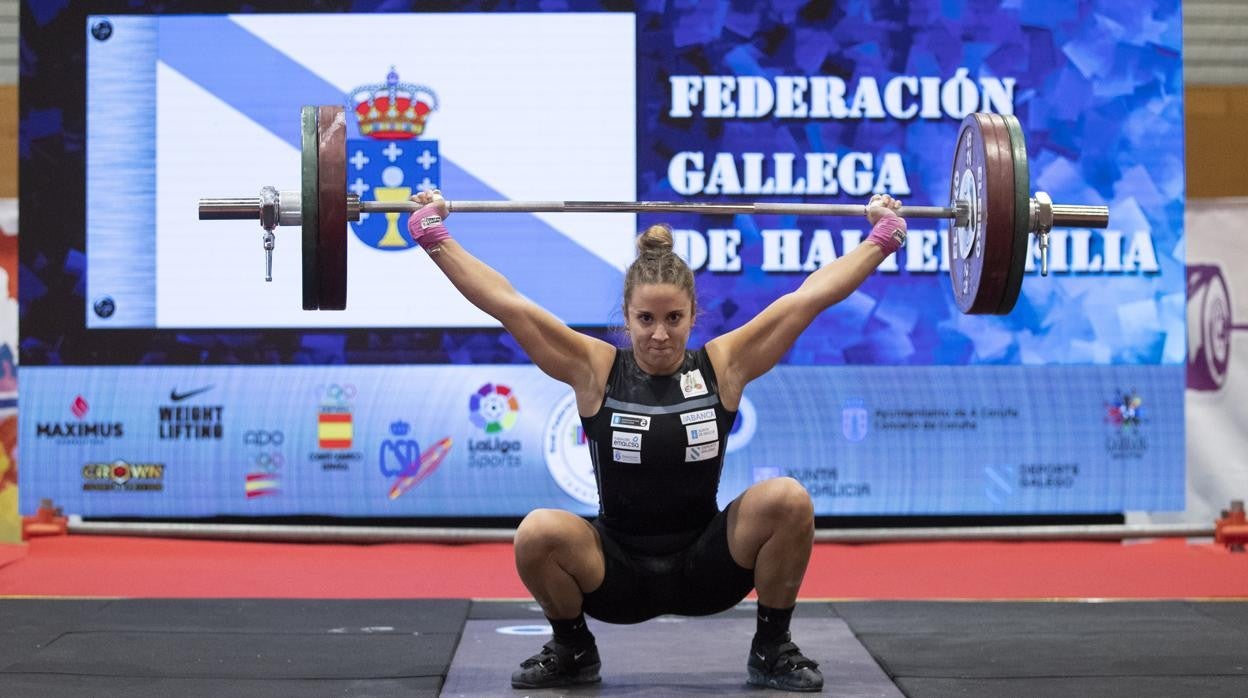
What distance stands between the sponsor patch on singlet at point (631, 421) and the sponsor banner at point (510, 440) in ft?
8.79

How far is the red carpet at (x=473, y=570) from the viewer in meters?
5.24

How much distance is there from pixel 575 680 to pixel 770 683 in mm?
474

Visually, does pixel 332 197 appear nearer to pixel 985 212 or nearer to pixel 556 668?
pixel 556 668

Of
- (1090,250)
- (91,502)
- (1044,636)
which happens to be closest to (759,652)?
(1044,636)

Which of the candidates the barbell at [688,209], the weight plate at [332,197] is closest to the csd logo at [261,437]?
the barbell at [688,209]

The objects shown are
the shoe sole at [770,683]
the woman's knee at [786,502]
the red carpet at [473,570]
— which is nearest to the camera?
the woman's knee at [786,502]

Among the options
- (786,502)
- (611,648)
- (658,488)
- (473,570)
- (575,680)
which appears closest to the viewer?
(786,502)

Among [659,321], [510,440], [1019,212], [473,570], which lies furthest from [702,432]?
[510,440]

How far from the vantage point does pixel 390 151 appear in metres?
6.00

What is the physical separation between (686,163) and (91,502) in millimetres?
2893

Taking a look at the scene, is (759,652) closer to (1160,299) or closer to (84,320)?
(1160,299)

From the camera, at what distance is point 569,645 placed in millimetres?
3512

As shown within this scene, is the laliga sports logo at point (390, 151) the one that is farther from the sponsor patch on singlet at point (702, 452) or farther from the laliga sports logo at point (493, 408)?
the sponsor patch on singlet at point (702, 452)

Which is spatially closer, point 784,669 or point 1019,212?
point 784,669
